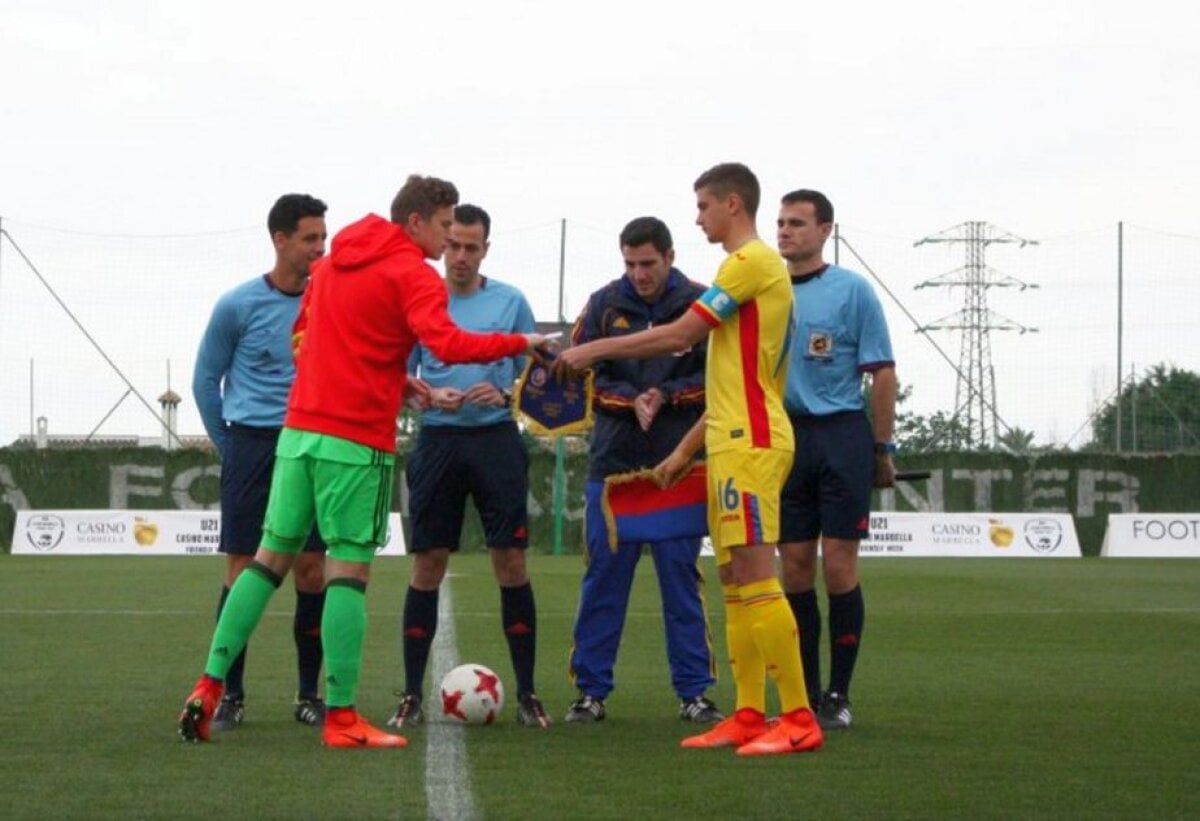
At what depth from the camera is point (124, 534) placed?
30.2 meters

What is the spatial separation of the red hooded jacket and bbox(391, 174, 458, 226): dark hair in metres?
0.10

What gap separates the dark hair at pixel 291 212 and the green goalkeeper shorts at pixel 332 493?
1231 mm

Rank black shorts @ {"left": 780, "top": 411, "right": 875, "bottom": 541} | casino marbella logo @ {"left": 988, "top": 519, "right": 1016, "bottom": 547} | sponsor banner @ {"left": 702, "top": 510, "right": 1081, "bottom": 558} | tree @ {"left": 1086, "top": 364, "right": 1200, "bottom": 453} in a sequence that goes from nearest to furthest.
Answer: black shorts @ {"left": 780, "top": 411, "right": 875, "bottom": 541} < sponsor banner @ {"left": 702, "top": 510, "right": 1081, "bottom": 558} < casino marbella logo @ {"left": 988, "top": 519, "right": 1016, "bottom": 547} < tree @ {"left": 1086, "top": 364, "right": 1200, "bottom": 453}

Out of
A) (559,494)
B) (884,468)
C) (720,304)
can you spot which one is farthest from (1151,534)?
(720,304)

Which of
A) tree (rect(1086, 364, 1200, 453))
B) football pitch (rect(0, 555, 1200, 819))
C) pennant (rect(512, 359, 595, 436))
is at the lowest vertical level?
football pitch (rect(0, 555, 1200, 819))

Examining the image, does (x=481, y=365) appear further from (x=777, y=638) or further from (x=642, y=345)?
(x=777, y=638)

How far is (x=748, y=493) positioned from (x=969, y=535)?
24.2 metres

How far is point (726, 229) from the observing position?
8.02m

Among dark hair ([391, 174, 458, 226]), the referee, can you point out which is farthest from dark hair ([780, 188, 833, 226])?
dark hair ([391, 174, 458, 226])

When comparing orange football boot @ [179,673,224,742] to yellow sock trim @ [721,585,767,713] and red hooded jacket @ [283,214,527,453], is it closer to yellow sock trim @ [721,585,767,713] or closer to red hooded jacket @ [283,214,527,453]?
red hooded jacket @ [283,214,527,453]

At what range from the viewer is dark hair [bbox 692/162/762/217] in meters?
8.01

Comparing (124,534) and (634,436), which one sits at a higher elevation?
(634,436)

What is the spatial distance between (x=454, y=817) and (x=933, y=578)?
17.8 meters

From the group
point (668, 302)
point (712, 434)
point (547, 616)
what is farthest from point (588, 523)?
point (547, 616)
